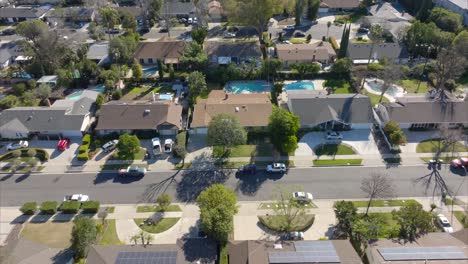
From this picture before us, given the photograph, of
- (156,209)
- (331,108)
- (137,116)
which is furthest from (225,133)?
(331,108)

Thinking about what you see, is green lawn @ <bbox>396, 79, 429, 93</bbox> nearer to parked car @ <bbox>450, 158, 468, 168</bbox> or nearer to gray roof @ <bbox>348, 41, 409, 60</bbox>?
gray roof @ <bbox>348, 41, 409, 60</bbox>

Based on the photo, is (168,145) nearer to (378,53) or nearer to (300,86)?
(300,86)

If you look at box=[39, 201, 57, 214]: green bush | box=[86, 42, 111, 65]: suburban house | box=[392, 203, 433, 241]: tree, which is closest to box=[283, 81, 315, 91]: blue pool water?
box=[392, 203, 433, 241]: tree

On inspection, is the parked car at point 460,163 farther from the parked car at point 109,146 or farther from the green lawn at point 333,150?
the parked car at point 109,146

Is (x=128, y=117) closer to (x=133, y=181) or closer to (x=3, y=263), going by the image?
(x=133, y=181)

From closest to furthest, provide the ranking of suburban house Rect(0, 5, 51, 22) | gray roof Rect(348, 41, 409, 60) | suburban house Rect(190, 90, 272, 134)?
suburban house Rect(190, 90, 272, 134) < gray roof Rect(348, 41, 409, 60) < suburban house Rect(0, 5, 51, 22)

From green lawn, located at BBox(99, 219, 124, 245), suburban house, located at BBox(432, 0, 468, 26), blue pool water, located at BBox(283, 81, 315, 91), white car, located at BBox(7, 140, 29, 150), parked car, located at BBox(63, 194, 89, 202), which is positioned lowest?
green lawn, located at BBox(99, 219, 124, 245)

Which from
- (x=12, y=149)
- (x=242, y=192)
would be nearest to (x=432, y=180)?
(x=242, y=192)

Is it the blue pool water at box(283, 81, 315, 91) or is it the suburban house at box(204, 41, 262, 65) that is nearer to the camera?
the blue pool water at box(283, 81, 315, 91)
